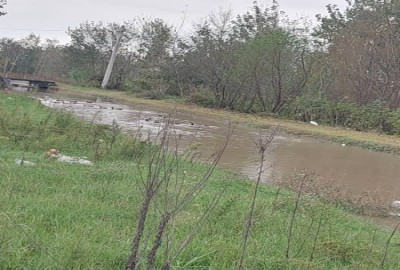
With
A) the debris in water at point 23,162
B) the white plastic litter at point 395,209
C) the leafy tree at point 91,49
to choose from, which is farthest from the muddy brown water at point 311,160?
the leafy tree at point 91,49

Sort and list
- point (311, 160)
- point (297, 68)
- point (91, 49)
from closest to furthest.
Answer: point (311, 160), point (297, 68), point (91, 49)

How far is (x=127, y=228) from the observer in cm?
404

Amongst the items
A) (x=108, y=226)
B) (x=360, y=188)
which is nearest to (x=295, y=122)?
(x=360, y=188)

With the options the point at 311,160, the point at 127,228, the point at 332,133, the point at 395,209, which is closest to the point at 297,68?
the point at 332,133

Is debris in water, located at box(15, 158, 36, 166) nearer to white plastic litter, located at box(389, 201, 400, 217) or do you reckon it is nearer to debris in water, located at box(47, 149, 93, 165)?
debris in water, located at box(47, 149, 93, 165)

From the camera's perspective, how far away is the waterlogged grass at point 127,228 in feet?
10.7

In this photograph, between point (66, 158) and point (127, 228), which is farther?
point (66, 158)

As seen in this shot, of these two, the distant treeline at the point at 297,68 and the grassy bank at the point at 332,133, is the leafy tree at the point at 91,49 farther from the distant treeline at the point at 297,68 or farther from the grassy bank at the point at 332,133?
the grassy bank at the point at 332,133

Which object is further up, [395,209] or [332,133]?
[332,133]

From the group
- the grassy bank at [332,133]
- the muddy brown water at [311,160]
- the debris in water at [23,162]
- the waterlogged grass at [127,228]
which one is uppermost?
the grassy bank at [332,133]

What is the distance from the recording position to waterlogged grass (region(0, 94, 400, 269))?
327 cm

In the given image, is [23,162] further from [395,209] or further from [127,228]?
[395,209]

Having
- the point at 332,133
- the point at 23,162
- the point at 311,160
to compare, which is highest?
the point at 332,133

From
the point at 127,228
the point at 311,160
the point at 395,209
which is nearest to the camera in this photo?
the point at 127,228
